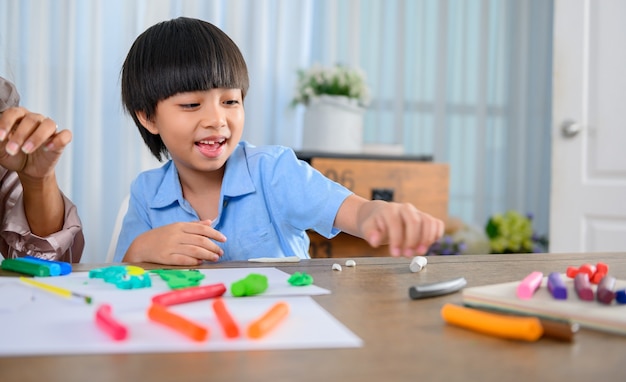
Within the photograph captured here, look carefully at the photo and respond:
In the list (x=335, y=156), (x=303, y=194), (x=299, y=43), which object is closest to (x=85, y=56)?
(x=299, y=43)

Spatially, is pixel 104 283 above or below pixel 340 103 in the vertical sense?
below

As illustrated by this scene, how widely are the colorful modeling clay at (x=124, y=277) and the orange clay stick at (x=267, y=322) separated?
0.66ft

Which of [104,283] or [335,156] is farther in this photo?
[335,156]

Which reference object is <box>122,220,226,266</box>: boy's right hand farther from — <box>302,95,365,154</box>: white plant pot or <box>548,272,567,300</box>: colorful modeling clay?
<box>302,95,365,154</box>: white plant pot

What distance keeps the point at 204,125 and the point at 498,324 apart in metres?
0.79

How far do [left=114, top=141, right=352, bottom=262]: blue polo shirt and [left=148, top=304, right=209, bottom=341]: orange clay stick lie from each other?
2.07ft

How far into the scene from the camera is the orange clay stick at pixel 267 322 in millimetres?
473

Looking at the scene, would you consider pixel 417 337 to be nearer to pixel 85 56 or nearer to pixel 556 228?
pixel 556 228

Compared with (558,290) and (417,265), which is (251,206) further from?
(558,290)

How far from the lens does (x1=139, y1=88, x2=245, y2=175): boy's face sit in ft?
3.84

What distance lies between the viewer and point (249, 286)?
64 cm

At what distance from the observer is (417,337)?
49 cm

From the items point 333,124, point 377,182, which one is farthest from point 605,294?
point 333,124

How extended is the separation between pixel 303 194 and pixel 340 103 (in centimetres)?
144
